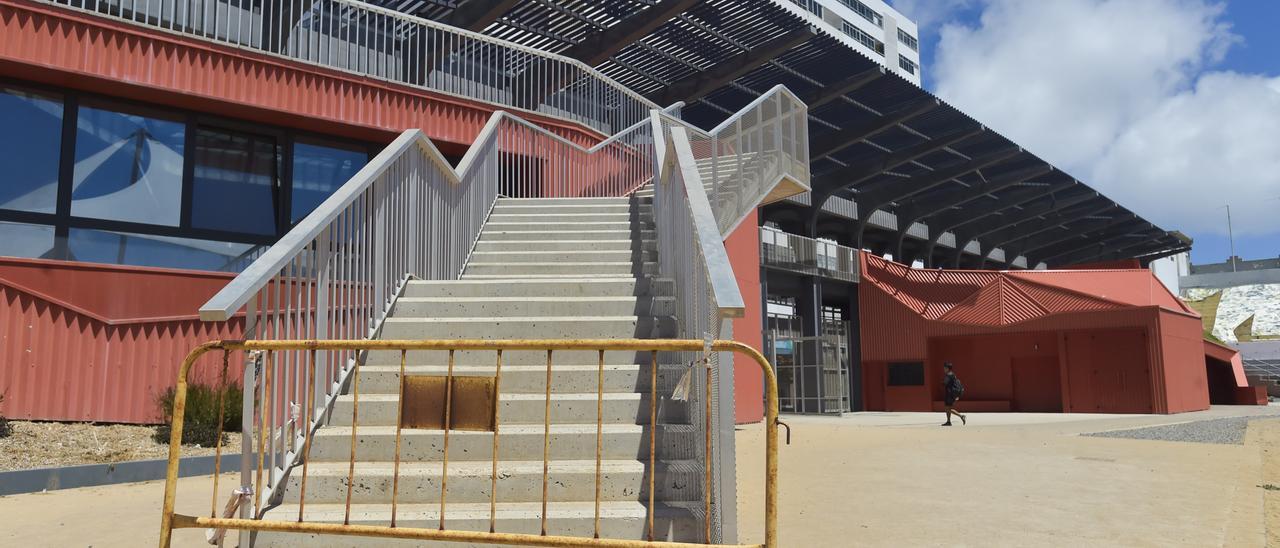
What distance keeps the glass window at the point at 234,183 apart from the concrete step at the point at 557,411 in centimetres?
712

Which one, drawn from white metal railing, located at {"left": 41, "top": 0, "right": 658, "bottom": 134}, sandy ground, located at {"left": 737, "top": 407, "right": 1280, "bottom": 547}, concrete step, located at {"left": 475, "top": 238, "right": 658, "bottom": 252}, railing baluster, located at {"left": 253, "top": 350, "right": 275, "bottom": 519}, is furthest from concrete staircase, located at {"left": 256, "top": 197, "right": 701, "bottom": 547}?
white metal railing, located at {"left": 41, "top": 0, "right": 658, "bottom": 134}

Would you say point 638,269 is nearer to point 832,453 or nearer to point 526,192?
point 832,453

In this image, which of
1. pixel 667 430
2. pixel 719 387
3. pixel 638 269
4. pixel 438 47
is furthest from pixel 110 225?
pixel 719 387

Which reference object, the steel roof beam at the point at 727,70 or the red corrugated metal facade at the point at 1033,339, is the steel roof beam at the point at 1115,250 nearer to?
the red corrugated metal facade at the point at 1033,339

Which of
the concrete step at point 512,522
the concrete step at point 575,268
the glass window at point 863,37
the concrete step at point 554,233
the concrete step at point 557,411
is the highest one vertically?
the glass window at point 863,37

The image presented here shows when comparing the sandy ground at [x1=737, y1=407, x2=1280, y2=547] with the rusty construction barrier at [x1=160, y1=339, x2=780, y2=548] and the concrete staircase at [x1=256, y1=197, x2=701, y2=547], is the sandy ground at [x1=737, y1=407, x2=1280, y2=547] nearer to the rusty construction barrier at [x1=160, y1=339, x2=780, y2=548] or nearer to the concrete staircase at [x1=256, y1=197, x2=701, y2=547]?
the concrete staircase at [x1=256, y1=197, x2=701, y2=547]

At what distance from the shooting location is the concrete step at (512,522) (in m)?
3.99

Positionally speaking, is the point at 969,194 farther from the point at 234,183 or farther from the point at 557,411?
the point at 557,411

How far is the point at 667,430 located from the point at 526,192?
30.0ft

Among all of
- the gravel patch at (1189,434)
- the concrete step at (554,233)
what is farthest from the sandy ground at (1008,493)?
the concrete step at (554,233)

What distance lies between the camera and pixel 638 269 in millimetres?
7996

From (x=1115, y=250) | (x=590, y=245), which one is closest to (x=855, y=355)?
(x=590, y=245)

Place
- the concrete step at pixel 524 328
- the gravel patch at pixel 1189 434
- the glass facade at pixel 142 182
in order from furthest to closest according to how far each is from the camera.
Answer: the gravel patch at pixel 1189 434, the glass facade at pixel 142 182, the concrete step at pixel 524 328

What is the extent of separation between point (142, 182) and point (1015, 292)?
2449 cm
